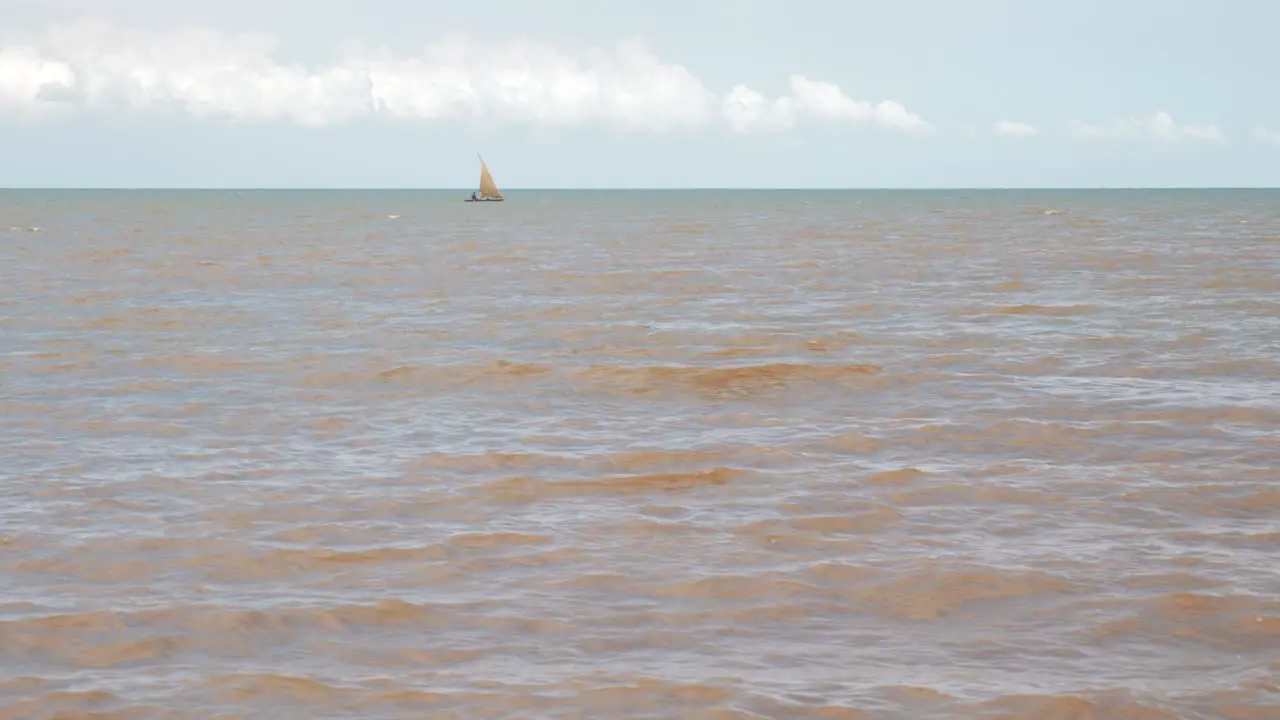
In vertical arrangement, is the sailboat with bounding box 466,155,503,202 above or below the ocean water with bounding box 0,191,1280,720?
above

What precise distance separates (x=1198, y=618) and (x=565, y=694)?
3.97m

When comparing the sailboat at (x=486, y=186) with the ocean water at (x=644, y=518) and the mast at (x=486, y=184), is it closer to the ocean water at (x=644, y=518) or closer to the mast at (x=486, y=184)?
the mast at (x=486, y=184)

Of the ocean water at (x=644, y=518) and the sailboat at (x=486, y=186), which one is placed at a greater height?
the sailboat at (x=486, y=186)

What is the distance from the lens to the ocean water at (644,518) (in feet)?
24.4

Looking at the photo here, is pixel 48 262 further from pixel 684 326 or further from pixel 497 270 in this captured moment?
pixel 684 326

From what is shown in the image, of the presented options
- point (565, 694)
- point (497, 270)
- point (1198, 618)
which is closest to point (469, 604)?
point (565, 694)

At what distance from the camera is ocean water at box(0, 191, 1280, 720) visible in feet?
24.4

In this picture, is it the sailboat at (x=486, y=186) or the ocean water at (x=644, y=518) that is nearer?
the ocean water at (x=644, y=518)

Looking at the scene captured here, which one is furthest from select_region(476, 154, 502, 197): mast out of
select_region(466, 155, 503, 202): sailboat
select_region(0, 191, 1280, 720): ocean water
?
select_region(0, 191, 1280, 720): ocean water

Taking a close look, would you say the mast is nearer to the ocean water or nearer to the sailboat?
the sailboat

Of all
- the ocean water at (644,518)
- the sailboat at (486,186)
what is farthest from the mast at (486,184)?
the ocean water at (644,518)

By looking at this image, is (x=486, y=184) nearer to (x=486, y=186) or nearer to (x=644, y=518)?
(x=486, y=186)

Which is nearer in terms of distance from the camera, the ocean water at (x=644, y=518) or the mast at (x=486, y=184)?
the ocean water at (x=644, y=518)

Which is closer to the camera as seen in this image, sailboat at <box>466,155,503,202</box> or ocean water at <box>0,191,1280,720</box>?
ocean water at <box>0,191,1280,720</box>
